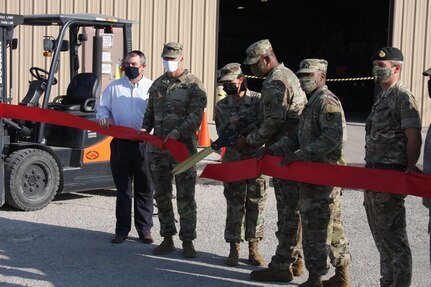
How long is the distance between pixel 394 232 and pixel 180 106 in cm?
271

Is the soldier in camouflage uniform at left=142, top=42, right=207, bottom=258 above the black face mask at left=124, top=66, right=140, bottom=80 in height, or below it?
below

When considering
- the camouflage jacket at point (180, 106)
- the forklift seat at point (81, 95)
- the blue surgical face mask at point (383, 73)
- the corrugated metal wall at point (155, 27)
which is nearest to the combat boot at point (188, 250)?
the camouflage jacket at point (180, 106)

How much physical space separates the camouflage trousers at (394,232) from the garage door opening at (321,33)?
20.9 m

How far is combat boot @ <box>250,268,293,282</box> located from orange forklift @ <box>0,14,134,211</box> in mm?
3613

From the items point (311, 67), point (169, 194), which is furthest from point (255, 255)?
point (311, 67)

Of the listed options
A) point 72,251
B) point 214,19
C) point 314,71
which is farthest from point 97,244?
point 214,19

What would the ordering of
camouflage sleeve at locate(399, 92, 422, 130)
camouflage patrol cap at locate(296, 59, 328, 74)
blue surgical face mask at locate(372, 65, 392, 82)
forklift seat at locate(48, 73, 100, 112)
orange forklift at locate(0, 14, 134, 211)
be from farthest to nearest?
forklift seat at locate(48, 73, 100, 112), orange forklift at locate(0, 14, 134, 211), camouflage patrol cap at locate(296, 59, 328, 74), blue surgical face mask at locate(372, 65, 392, 82), camouflage sleeve at locate(399, 92, 422, 130)

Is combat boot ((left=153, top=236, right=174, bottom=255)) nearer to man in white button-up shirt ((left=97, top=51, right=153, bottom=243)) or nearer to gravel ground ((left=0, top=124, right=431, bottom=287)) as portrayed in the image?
gravel ground ((left=0, top=124, right=431, bottom=287))

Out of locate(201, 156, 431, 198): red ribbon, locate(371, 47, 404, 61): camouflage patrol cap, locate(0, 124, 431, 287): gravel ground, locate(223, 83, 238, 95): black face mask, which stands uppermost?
locate(371, 47, 404, 61): camouflage patrol cap

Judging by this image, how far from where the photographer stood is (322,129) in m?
6.37

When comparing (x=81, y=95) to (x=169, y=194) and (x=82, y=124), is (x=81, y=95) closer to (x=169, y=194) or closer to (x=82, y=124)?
(x=82, y=124)

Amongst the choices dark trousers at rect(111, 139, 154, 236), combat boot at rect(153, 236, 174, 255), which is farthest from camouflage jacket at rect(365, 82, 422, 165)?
dark trousers at rect(111, 139, 154, 236)

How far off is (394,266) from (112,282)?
241cm

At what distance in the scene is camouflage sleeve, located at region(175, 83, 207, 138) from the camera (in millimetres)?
7883
